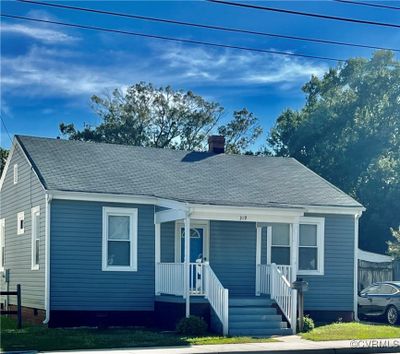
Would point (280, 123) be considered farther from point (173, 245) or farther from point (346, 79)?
point (173, 245)

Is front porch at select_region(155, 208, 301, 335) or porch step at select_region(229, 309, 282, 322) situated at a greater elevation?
front porch at select_region(155, 208, 301, 335)

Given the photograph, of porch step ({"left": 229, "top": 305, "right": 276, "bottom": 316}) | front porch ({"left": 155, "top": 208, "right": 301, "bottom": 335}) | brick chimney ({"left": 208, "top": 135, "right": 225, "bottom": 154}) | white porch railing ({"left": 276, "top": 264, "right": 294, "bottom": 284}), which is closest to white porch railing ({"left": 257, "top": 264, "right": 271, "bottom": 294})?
front porch ({"left": 155, "top": 208, "right": 301, "bottom": 335})

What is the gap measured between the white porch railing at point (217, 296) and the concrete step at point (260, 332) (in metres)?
0.35

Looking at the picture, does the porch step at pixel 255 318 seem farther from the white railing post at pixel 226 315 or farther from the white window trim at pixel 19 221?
the white window trim at pixel 19 221

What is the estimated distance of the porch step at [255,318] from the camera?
1958 cm

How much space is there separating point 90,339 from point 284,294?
5.84 metres

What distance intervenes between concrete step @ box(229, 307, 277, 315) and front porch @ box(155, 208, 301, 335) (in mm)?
33

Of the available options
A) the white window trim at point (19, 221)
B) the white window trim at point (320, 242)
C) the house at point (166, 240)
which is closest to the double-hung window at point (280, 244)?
the house at point (166, 240)

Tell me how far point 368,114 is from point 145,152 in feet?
64.6

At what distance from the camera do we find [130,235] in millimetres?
21844

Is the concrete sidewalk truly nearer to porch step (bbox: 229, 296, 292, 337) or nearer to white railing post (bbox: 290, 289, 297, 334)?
porch step (bbox: 229, 296, 292, 337)

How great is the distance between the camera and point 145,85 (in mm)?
49844

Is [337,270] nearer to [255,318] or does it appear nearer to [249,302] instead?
[249,302]

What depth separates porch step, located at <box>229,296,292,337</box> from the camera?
64.2 feet
